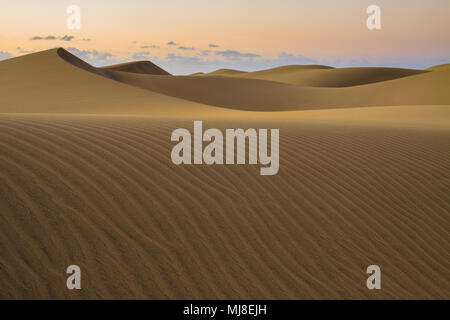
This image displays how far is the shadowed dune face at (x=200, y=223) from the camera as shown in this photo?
352 cm

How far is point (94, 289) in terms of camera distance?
131 inches

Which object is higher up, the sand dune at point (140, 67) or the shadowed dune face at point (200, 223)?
the sand dune at point (140, 67)

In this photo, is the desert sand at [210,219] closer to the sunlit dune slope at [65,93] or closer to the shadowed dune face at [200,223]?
the shadowed dune face at [200,223]

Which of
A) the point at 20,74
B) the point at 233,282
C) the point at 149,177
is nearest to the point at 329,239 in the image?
the point at 233,282

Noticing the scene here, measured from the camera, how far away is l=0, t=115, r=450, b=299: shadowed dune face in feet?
11.5

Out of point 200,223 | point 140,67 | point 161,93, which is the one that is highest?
point 140,67

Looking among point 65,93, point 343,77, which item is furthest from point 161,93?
point 343,77

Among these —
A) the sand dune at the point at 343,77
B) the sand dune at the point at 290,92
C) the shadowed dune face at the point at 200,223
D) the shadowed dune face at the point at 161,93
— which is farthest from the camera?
the sand dune at the point at 343,77

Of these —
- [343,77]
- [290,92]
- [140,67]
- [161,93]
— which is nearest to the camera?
[161,93]

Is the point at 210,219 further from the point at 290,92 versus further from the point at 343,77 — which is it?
the point at 343,77

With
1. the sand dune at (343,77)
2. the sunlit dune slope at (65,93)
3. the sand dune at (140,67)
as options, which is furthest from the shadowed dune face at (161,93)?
the sand dune at (140,67)

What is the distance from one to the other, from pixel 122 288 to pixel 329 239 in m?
2.20

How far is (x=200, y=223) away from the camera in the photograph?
4238 millimetres
